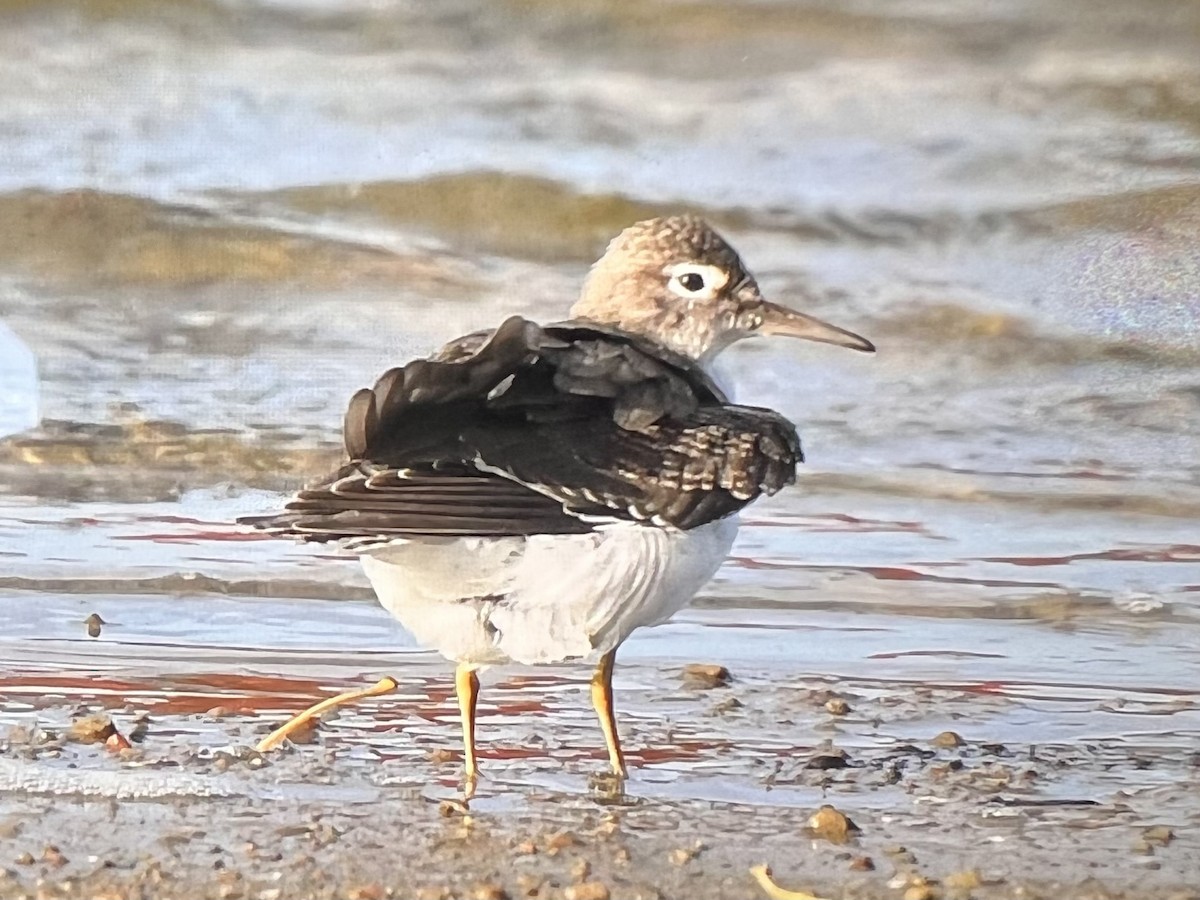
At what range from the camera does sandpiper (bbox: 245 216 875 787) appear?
2355 mm

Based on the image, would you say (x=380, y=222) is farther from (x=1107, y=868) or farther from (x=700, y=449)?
(x=1107, y=868)

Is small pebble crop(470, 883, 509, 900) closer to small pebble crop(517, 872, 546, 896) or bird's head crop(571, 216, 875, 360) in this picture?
small pebble crop(517, 872, 546, 896)

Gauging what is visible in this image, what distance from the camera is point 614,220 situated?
14.1 feet

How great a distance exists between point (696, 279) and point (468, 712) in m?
0.76

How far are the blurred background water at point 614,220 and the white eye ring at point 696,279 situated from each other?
2.84ft

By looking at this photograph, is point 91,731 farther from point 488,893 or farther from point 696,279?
point 696,279

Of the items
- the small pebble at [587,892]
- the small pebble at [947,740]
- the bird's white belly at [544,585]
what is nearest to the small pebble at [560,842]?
the small pebble at [587,892]

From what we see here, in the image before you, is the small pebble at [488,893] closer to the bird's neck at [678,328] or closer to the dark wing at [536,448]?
the dark wing at [536,448]

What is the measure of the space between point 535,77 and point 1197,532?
1728 millimetres

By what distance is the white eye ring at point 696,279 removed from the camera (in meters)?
2.97

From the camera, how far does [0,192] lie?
4270 millimetres

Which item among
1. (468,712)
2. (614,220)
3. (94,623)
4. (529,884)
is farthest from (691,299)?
(614,220)

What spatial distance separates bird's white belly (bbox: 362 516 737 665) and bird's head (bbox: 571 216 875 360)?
0.45 metres

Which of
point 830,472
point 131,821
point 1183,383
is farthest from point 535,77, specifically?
point 131,821
